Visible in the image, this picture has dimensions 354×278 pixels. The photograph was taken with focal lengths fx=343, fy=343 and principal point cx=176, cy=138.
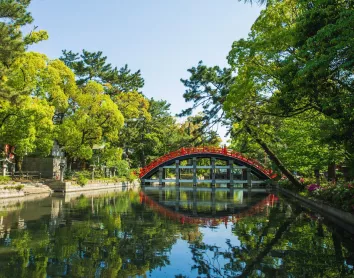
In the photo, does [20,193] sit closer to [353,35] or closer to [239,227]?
[239,227]

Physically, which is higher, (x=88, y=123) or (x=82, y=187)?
(x=88, y=123)

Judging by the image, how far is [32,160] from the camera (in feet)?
110

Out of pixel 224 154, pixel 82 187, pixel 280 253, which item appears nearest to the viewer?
pixel 280 253

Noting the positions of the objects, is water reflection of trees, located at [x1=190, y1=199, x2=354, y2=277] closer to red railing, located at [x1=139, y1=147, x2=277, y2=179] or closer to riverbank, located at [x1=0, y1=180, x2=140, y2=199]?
riverbank, located at [x1=0, y1=180, x2=140, y2=199]

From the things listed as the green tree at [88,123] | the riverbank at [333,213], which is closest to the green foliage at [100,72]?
the green tree at [88,123]

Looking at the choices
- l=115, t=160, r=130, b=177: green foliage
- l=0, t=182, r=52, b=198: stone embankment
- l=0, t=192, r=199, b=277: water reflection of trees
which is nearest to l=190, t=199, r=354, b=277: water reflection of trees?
l=0, t=192, r=199, b=277: water reflection of trees

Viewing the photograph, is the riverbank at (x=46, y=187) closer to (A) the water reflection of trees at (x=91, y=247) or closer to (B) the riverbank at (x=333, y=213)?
(A) the water reflection of trees at (x=91, y=247)

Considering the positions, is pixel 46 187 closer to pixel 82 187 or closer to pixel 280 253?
pixel 82 187

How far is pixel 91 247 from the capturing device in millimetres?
9312

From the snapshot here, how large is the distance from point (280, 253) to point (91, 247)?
198 inches

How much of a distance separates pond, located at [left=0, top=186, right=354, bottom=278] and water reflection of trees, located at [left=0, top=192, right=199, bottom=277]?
20mm

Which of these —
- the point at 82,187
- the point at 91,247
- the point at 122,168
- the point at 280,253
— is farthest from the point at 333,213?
the point at 122,168

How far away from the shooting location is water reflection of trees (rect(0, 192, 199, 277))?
7320 mm

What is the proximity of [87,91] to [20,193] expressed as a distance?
13.3m
